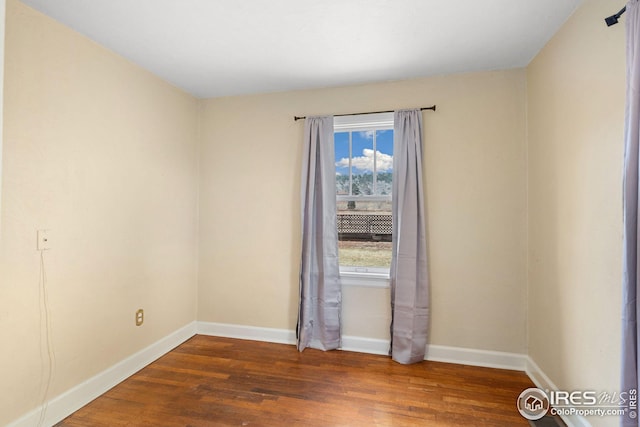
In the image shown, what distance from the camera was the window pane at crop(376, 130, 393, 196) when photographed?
290 centimetres

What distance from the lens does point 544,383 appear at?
85.1 inches

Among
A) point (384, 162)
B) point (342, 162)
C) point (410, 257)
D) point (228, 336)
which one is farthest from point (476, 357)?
point (228, 336)

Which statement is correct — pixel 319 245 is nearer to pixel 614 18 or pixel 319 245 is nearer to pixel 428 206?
pixel 428 206

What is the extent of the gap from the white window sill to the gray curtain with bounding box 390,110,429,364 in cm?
17

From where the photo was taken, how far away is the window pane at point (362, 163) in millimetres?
2947

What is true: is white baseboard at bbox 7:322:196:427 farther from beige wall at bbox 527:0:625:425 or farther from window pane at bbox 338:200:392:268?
beige wall at bbox 527:0:625:425

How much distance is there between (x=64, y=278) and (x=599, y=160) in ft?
10.8

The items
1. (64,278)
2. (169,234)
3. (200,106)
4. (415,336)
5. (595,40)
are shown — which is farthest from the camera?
(200,106)

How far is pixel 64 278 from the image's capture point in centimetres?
194

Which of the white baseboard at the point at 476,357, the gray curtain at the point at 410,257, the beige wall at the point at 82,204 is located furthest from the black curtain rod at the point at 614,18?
the beige wall at the point at 82,204

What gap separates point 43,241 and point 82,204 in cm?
34

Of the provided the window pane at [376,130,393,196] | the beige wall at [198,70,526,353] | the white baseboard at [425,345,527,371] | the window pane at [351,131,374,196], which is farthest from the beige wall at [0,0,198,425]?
the white baseboard at [425,345,527,371]

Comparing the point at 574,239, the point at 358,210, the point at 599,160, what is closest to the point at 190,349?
the point at 358,210

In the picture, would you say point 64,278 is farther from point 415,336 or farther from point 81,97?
point 415,336
